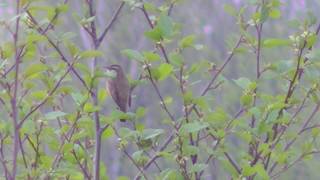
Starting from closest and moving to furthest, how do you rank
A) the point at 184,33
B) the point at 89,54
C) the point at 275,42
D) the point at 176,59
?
the point at 89,54
the point at 176,59
the point at 275,42
the point at 184,33

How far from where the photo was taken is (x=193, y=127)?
1.59 metres

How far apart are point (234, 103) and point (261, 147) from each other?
129 inches

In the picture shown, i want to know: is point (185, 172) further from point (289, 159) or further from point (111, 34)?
point (111, 34)

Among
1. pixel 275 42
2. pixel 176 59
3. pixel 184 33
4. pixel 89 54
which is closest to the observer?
pixel 89 54

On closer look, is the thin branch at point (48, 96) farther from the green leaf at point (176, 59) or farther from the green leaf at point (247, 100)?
the green leaf at point (247, 100)

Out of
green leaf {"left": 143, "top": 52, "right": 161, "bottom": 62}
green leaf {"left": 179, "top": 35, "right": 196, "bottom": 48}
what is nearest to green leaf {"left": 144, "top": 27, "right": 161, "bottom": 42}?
green leaf {"left": 143, "top": 52, "right": 161, "bottom": 62}

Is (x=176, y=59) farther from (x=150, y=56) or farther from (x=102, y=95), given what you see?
(x=102, y=95)

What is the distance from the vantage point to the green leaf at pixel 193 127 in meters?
1.58

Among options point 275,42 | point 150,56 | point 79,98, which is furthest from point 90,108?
point 275,42

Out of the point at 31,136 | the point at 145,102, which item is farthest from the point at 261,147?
the point at 145,102

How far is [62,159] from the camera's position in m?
1.73

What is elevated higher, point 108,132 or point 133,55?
point 133,55

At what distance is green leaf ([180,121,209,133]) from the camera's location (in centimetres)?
158

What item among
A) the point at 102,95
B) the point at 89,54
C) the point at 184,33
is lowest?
the point at 184,33
